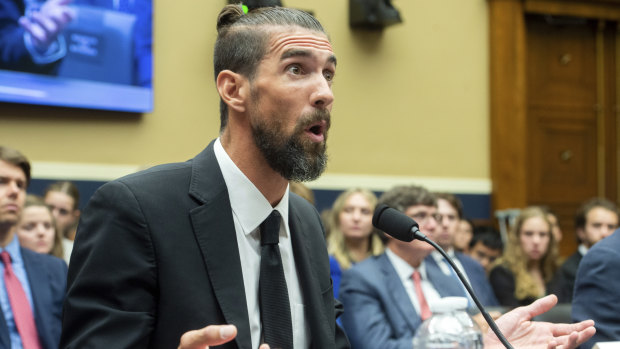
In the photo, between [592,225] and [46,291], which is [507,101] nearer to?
[592,225]

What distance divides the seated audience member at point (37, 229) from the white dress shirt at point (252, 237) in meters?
2.17

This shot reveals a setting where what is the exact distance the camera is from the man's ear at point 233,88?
1.67 meters

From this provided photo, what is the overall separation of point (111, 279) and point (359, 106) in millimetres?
4717

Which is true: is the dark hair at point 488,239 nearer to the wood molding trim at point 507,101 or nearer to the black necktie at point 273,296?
the wood molding trim at point 507,101

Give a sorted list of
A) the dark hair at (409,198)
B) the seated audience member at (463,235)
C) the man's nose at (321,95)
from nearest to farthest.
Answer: the man's nose at (321,95)
the dark hair at (409,198)
the seated audience member at (463,235)

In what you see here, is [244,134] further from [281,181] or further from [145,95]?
[145,95]

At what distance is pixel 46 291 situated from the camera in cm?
308

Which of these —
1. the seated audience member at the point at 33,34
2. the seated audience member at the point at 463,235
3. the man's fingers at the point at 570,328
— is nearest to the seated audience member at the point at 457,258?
the seated audience member at the point at 463,235

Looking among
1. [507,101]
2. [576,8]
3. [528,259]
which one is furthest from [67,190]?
[576,8]

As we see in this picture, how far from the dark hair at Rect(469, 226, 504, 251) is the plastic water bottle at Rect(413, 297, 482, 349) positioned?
4.09 metres

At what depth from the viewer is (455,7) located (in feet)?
20.9

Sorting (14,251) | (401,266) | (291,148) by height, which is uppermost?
(291,148)

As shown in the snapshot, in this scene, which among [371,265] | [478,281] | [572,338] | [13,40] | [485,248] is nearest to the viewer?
[572,338]

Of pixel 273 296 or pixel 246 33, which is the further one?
pixel 246 33
